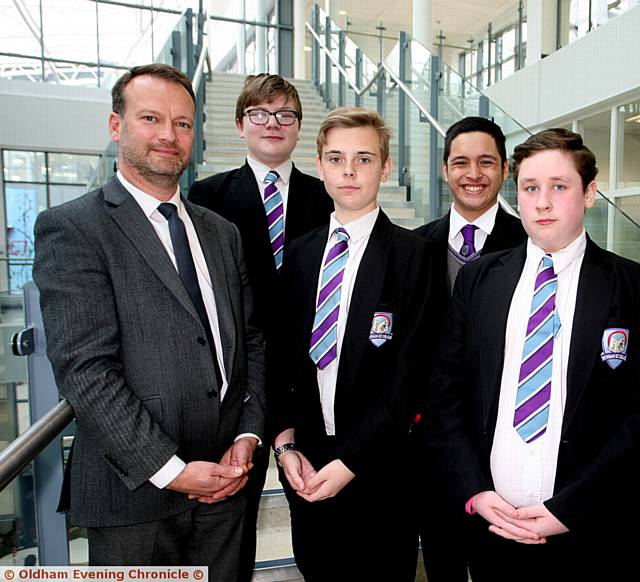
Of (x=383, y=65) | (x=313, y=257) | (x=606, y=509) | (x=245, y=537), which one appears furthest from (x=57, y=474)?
(x=383, y=65)

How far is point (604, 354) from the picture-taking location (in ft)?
4.74

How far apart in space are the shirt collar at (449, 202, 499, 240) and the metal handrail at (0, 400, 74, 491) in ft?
4.77

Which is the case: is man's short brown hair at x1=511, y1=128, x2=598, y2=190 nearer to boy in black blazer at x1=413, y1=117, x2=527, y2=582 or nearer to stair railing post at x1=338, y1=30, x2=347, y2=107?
boy in black blazer at x1=413, y1=117, x2=527, y2=582

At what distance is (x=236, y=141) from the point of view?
6.76 meters

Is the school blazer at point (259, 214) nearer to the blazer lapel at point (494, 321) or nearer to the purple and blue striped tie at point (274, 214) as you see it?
the purple and blue striped tie at point (274, 214)

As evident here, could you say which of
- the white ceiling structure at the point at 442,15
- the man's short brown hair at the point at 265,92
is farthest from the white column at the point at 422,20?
the man's short brown hair at the point at 265,92

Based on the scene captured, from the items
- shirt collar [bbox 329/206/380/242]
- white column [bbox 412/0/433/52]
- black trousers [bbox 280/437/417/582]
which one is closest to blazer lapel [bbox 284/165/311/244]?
shirt collar [bbox 329/206/380/242]

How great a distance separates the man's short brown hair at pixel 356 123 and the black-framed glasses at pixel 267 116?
18.4 inches

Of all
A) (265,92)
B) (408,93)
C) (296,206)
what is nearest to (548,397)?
(296,206)

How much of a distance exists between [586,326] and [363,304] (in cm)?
62

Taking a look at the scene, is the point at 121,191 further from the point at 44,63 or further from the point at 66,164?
the point at 44,63

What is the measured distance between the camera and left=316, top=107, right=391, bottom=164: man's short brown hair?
1750 millimetres

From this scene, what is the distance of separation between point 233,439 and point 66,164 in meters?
12.6

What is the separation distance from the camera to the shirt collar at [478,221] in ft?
6.83
